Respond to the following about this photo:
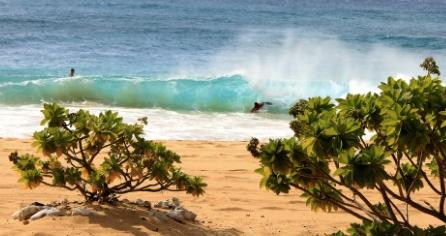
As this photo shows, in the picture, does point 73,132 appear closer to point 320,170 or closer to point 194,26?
point 320,170

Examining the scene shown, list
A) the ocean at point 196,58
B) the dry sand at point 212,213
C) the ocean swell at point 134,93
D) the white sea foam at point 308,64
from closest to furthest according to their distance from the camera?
the dry sand at point 212,213 → the ocean at point 196,58 → the ocean swell at point 134,93 → the white sea foam at point 308,64

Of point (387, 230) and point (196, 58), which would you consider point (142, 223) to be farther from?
point (196, 58)

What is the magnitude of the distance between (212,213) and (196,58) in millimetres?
22973

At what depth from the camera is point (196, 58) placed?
2997 cm

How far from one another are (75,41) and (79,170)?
90.5 ft

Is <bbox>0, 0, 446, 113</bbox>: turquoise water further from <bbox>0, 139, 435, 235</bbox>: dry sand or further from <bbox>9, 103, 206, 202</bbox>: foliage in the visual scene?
<bbox>9, 103, 206, 202</bbox>: foliage

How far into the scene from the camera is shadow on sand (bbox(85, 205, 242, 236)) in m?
6.08

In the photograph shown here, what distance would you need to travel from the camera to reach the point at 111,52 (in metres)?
30.1

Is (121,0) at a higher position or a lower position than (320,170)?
higher

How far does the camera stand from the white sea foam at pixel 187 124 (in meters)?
13.4

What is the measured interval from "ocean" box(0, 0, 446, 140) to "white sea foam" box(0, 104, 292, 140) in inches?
1.6

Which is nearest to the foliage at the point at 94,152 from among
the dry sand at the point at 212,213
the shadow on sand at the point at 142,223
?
the shadow on sand at the point at 142,223

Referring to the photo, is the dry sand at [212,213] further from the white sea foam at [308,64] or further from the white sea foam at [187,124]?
the white sea foam at [308,64]

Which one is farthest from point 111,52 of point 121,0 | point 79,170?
point 121,0
